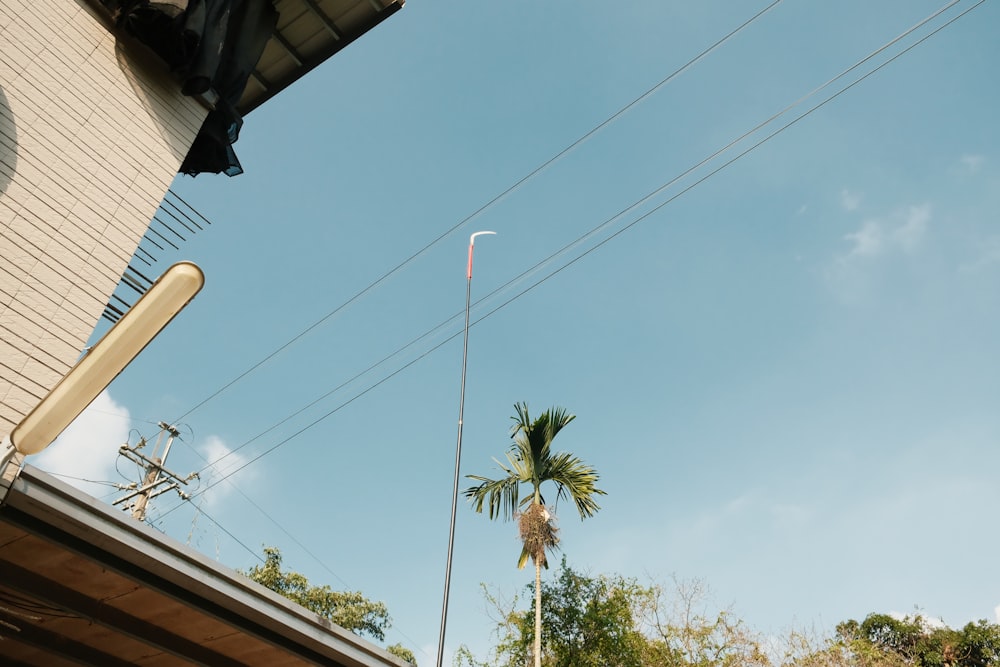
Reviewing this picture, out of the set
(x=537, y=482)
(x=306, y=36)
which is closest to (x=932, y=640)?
(x=537, y=482)

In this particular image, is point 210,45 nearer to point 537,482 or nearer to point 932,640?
point 537,482

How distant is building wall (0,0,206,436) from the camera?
13.9 ft

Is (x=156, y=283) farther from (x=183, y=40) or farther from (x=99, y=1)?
(x=99, y=1)

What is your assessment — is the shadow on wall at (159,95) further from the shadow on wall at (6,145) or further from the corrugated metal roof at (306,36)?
the corrugated metal roof at (306,36)

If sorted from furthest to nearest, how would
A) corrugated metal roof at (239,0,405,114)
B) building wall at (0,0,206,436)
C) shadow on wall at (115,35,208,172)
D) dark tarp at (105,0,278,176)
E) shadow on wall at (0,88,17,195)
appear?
1. corrugated metal roof at (239,0,405,114)
2. shadow on wall at (115,35,208,172)
3. dark tarp at (105,0,278,176)
4. shadow on wall at (0,88,17,195)
5. building wall at (0,0,206,436)

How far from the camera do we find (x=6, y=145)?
179 inches

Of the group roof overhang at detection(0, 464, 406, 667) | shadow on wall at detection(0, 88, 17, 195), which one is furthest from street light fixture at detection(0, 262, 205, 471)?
shadow on wall at detection(0, 88, 17, 195)

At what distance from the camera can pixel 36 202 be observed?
462cm

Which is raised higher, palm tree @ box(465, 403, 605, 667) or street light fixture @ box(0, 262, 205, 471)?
palm tree @ box(465, 403, 605, 667)

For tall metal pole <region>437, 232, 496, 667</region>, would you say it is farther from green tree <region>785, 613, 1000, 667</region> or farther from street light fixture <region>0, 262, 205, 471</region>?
green tree <region>785, 613, 1000, 667</region>

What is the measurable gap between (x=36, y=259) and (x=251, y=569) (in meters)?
20.0

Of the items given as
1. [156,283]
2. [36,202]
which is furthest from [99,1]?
[156,283]

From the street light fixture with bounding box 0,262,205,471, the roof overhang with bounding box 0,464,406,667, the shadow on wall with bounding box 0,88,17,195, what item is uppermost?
the shadow on wall with bounding box 0,88,17,195

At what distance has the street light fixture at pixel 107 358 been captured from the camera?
2346 millimetres
